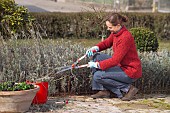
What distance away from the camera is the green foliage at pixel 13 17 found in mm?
10391

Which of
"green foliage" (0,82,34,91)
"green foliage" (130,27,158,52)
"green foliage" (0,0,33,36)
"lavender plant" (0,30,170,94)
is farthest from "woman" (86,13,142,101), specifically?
"green foliage" (0,0,33,36)

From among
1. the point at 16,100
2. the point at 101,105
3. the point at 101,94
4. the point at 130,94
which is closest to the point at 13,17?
the point at 101,94

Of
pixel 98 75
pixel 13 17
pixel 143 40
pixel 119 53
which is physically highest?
pixel 13 17

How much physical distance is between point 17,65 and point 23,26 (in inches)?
176

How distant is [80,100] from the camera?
20.0 ft

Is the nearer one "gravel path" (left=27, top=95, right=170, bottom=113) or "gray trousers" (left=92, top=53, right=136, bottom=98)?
"gravel path" (left=27, top=95, right=170, bottom=113)

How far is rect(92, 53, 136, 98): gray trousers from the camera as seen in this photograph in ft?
19.8

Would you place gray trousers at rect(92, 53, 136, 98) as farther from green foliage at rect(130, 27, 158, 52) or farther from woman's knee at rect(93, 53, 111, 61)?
green foliage at rect(130, 27, 158, 52)

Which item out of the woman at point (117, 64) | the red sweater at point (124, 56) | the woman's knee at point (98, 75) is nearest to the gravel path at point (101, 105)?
the woman at point (117, 64)

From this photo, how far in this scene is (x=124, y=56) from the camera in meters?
5.94

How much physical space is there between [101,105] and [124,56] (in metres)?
0.73

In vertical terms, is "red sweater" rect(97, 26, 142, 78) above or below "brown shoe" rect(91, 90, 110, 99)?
above

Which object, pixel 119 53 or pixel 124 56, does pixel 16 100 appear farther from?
pixel 124 56

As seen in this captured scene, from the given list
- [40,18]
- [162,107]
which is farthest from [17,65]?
[40,18]
